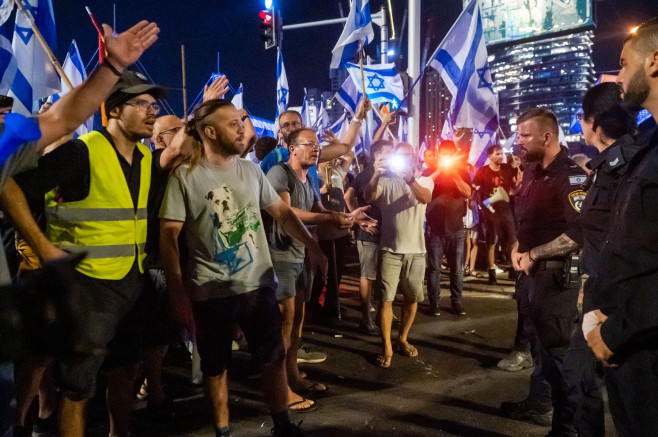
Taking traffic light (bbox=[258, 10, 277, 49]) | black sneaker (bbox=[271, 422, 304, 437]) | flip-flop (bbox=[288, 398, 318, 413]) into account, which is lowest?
flip-flop (bbox=[288, 398, 318, 413])

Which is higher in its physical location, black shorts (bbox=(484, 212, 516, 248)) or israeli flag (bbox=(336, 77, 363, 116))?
israeli flag (bbox=(336, 77, 363, 116))

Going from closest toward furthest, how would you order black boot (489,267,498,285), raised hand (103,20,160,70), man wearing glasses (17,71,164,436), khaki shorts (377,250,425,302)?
raised hand (103,20,160,70) → man wearing glasses (17,71,164,436) → khaki shorts (377,250,425,302) → black boot (489,267,498,285)

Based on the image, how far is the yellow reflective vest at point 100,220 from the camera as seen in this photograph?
2715 mm

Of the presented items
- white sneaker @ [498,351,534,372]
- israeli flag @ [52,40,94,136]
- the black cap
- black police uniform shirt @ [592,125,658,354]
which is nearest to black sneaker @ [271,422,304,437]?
black police uniform shirt @ [592,125,658,354]

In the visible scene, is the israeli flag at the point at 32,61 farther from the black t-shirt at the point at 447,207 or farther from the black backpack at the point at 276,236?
the black t-shirt at the point at 447,207

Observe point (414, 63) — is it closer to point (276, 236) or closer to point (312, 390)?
point (276, 236)

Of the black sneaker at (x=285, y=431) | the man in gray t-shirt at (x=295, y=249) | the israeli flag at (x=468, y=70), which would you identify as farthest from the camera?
the israeli flag at (x=468, y=70)

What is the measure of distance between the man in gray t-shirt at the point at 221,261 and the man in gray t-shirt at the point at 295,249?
0.81 metres

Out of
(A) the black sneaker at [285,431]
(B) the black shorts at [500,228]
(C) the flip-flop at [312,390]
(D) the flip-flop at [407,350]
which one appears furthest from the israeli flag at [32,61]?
(B) the black shorts at [500,228]

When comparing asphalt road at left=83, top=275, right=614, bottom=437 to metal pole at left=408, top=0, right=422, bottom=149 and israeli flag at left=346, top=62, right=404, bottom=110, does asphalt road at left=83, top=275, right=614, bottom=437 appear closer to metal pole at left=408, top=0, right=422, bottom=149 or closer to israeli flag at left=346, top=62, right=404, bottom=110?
metal pole at left=408, top=0, right=422, bottom=149

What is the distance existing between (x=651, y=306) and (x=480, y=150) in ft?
30.1

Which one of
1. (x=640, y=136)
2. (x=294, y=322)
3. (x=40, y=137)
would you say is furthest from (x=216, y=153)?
(x=640, y=136)

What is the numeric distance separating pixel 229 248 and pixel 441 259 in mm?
5032

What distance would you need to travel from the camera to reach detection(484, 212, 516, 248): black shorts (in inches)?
373
